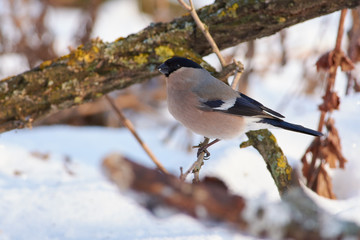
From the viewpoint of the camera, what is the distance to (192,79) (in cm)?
217

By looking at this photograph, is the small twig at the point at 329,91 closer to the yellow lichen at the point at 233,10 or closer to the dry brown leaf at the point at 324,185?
the dry brown leaf at the point at 324,185

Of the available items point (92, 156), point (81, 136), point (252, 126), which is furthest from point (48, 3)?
point (252, 126)

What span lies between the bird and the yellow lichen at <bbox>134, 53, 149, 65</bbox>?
251mm

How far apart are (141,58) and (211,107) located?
0.57 meters

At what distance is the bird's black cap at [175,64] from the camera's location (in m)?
2.11

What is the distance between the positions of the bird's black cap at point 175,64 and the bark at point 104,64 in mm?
213

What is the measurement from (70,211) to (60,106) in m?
0.66

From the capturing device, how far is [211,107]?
82.7 inches

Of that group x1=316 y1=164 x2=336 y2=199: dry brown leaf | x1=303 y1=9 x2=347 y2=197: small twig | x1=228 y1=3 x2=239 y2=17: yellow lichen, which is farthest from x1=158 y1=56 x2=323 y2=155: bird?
x1=316 y1=164 x2=336 y2=199: dry brown leaf

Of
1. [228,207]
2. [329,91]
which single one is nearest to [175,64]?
[329,91]

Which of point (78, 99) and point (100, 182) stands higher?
point (78, 99)

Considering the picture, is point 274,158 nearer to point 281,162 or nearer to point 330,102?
point 281,162

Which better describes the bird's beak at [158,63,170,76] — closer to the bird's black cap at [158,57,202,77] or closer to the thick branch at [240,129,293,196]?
the bird's black cap at [158,57,202,77]

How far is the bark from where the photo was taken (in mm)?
2326
